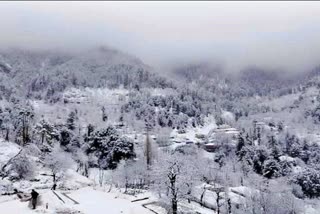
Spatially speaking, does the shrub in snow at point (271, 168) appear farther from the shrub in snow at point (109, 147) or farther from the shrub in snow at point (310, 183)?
the shrub in snow at point (109, 147)

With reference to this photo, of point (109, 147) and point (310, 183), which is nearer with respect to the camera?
point (310, 183)

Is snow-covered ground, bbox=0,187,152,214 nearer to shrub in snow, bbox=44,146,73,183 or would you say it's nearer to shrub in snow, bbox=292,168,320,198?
shrub in snow, bbox=44,146,73,183

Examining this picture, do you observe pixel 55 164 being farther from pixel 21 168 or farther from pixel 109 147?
pixel 109 147

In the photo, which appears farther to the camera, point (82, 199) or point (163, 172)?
point (82, 199)

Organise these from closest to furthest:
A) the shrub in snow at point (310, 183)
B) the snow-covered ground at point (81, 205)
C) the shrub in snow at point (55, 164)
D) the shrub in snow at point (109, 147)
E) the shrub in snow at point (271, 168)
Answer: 1. the snow-covered ground at point (81, 205)
2. the shrub in snow at point (55, 164)
3. the shrub in snow at point (310, 183)
4. the shrub in snow at point (109, 147)
5. the shrub in snow at point (271, 168)

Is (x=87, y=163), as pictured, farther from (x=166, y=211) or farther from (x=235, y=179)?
(x=166, y=211)

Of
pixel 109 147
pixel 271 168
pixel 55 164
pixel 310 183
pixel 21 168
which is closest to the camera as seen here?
pixel 55 164

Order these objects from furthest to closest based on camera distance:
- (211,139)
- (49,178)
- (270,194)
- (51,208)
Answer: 1. (211,139)
2. (49,178)
3. (270,194)
4. (51,208)

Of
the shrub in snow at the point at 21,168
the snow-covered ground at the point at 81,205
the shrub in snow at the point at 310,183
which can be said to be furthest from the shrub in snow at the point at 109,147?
the shrub in snow at the point at 310,183

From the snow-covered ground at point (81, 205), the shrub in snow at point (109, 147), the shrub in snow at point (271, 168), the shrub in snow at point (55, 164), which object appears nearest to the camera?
the snow-covered ground at point (81, 205)

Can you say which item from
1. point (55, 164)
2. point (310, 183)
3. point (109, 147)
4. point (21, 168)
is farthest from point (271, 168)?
point (21, 168)

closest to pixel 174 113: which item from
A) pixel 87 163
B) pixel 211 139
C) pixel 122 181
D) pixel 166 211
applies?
pixel 211 139
